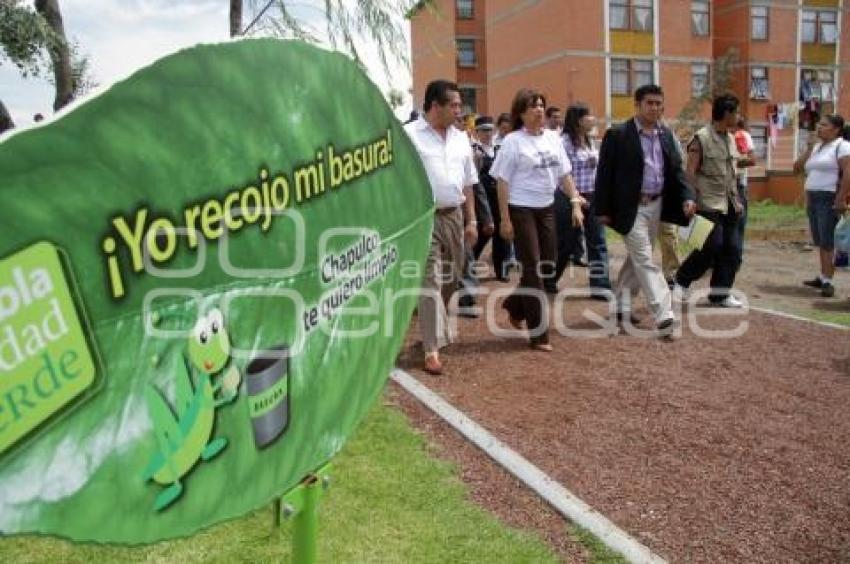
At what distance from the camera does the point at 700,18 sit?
35.2 m

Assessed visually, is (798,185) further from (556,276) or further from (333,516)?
(333,516)

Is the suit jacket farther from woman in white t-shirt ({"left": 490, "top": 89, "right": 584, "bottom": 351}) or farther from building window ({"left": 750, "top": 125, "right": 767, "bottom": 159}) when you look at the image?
building window ({"left": 750, "top": 125, "right": 767, "bottom": 159})

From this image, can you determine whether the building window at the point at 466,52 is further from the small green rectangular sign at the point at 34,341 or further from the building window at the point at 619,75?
the small green rectangular sign at the point at 34,341

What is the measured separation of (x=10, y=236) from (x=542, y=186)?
180 inches

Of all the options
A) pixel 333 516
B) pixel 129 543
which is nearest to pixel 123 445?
pixel 129 543

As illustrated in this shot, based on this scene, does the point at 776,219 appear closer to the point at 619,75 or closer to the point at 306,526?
the point at 619,75

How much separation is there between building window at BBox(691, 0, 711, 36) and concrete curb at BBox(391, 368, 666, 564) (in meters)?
35.2

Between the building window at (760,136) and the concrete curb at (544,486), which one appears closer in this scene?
the concrete curb at (544,486)

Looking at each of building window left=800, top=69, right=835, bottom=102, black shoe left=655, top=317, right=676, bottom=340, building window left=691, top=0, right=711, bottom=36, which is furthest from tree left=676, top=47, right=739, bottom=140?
black shoe left=655, top=317, right=676, bottom=340

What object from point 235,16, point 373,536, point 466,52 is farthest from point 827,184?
point 466,52

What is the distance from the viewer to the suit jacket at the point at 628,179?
18.3 ft

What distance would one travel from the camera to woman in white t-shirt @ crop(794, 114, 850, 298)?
748 centimetres

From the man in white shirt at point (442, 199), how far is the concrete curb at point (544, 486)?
61 cm

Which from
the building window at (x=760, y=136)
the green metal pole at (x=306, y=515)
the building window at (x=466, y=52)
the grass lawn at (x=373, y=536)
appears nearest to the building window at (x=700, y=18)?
the building window at (x=760, y=136)
